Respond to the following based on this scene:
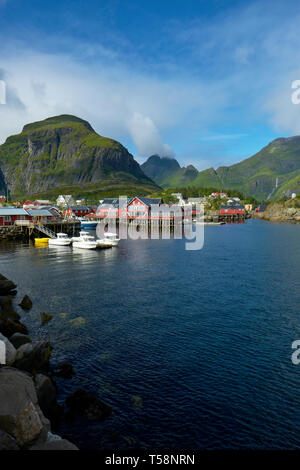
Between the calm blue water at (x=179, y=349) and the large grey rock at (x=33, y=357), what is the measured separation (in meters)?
1.62

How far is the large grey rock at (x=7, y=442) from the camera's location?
1041 centimetres

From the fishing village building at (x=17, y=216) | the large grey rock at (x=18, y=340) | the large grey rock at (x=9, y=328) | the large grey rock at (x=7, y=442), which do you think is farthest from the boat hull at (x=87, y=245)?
the large grey rock at (x=7, y=442)

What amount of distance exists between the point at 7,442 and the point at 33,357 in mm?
8521

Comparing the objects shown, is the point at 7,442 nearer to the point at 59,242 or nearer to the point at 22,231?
the point at 59,242

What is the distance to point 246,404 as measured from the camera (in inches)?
646

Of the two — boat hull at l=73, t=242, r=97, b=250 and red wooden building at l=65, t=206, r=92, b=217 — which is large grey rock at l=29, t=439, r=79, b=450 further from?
red wooden building at l=65, t=206, r=92, b=217

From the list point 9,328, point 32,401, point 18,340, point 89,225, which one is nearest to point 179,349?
point 18,340

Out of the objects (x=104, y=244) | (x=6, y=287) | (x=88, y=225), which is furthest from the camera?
(x=88, y=225)

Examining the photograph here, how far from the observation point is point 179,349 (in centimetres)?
2252

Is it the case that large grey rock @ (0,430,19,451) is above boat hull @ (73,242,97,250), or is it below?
below

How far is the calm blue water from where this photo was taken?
576 inches

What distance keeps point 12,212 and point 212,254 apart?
63.5m

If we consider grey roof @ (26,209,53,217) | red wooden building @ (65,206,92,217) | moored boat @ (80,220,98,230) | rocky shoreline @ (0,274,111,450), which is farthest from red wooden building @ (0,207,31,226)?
rocky shoreline @ (0,274,111,450)

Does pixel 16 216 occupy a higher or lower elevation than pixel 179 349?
higher
